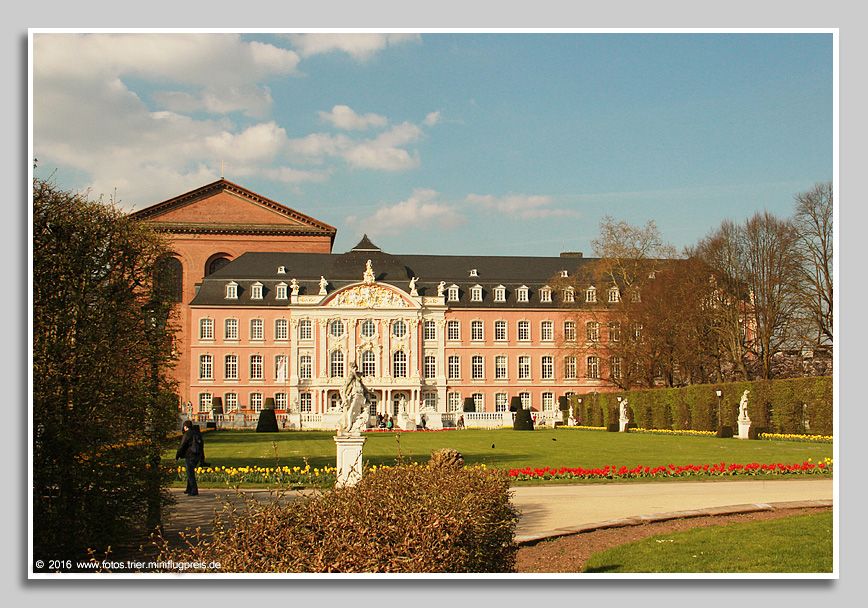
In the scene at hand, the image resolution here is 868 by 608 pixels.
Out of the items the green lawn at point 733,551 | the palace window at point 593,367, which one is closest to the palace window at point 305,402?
the palace window at point 593,367

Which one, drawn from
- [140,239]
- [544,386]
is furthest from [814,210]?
[544,386]

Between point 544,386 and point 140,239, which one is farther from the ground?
point 140,239

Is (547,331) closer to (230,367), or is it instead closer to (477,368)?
(477,368)

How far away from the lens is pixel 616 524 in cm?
969

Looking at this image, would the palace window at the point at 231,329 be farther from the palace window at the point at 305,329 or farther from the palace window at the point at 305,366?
the palace window at the point at 305,366

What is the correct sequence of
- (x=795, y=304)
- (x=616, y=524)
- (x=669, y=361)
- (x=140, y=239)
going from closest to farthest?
(x=616, y=524) → (x=140, y=239) → (x=795, y=304) → (x=669, y=361)

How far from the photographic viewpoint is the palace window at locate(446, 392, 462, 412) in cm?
5728

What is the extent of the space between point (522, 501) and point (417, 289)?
155 feet

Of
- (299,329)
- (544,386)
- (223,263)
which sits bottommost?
(544,386)

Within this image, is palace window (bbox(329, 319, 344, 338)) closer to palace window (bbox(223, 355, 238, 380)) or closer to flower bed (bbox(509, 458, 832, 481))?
palace window (bbox(223, 355, 238, 380))

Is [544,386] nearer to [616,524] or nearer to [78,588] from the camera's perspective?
[616,524]

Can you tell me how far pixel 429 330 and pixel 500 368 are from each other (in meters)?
5.71

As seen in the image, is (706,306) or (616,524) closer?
(616,524)

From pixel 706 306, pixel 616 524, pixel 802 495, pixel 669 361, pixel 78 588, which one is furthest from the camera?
pixel 669 361
